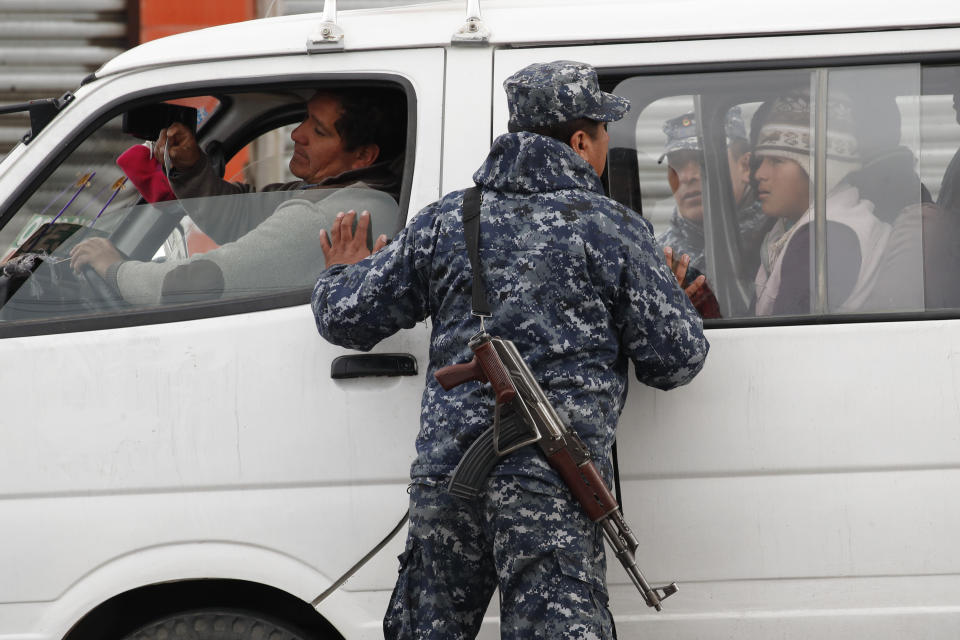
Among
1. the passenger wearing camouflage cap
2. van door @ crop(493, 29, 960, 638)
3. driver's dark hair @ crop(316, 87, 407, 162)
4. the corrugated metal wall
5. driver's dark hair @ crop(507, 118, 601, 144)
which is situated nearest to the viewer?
driver's dark hair @ crop(507, 118, 601, 144)

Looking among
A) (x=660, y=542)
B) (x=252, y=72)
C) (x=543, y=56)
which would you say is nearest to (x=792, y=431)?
(x=660, y=542)

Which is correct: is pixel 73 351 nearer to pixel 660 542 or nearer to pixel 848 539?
pixel 660 542

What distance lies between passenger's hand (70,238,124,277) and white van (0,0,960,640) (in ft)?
0.28

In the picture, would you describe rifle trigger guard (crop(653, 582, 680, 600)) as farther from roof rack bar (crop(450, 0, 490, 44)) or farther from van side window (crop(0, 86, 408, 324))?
roof rack bar (crop(450, 0, 490, 44))

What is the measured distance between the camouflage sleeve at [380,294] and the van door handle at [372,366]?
3.4 inches

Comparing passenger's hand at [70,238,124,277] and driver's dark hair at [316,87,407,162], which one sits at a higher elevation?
driver's dark hair at [316,87,407,162]

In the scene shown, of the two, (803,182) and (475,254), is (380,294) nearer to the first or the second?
(475,254)

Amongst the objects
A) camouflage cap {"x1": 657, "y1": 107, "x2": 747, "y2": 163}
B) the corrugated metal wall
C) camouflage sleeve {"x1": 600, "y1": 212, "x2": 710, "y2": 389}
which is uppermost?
the corrugated metal wall

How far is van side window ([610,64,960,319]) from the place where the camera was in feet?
8.37

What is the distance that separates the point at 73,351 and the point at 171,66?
0.72 metres

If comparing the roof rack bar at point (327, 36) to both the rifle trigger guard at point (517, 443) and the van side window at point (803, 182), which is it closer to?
the van side window at point (803, 182)

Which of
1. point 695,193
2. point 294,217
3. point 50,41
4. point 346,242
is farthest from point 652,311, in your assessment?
point 50,41

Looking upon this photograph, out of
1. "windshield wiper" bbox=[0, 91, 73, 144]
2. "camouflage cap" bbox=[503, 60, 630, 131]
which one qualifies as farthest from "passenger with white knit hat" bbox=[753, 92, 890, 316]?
"windshield wiper" bbox=[0, 91, 73, 144]

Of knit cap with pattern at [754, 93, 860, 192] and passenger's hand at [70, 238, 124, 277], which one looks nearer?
knit cap with pattern at [754, 93, 860, 192]
